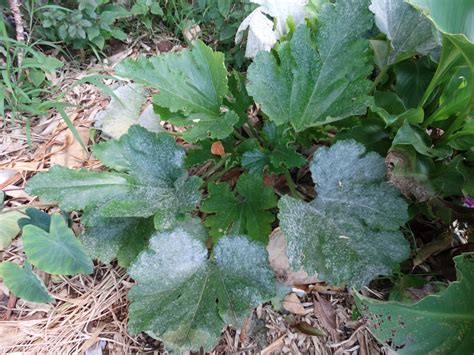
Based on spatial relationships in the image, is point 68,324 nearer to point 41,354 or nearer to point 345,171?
point 41,354

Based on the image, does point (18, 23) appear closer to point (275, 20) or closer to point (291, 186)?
point (275, 20)

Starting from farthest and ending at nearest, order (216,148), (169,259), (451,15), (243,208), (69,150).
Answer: (69,150) → (216,148) → (243,208) → (169,259) → (451,15)

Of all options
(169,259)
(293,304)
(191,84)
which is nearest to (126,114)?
(191,84)

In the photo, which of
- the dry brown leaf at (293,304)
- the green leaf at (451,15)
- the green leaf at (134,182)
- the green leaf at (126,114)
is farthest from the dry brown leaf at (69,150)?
the green leaf at (451,15)

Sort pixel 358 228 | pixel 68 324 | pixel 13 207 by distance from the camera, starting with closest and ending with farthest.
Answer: pixel 358 228, pixel 68 324, pixel 13 207

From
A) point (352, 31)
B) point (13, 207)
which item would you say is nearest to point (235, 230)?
point (352, 31)

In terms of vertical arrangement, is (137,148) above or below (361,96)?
below
